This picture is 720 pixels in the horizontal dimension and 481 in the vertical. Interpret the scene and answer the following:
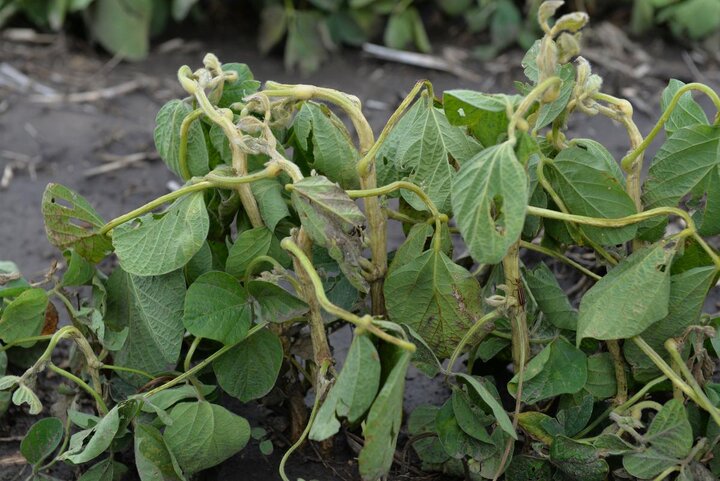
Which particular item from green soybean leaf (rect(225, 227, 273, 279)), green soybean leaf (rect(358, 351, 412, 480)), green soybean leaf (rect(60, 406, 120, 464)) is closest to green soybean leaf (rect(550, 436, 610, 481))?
green soybean leaf (rect(358, 351, 412, 480))

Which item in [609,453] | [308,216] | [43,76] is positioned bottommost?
[43,76]

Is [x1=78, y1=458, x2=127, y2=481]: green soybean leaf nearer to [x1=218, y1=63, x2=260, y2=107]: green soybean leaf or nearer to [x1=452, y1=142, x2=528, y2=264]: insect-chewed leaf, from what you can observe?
[x1=218, y1=63, x2=260, y2=107]: green soybean leaf

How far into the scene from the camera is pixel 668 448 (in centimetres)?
136

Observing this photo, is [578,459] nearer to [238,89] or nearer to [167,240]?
[167,240]

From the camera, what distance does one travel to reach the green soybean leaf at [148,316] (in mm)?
1509

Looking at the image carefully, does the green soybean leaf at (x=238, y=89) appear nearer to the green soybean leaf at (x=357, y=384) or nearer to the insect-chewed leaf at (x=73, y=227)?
the insect-chewed leaf at (x=73, y=227)

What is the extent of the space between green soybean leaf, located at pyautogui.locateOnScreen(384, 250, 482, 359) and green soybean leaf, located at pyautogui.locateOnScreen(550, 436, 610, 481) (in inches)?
8.6

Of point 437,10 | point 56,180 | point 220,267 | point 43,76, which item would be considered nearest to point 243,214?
point 220,267

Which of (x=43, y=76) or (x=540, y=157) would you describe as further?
(x=43, y=76)

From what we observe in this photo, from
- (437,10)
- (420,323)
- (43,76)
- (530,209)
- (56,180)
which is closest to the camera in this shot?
(530,209)

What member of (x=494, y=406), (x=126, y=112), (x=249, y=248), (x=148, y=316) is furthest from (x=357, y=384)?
(x=126, y=112)

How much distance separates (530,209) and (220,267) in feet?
1.93

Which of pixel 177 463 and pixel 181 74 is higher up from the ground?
pixel 181 74

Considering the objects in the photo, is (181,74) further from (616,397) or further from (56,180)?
(56,180)
